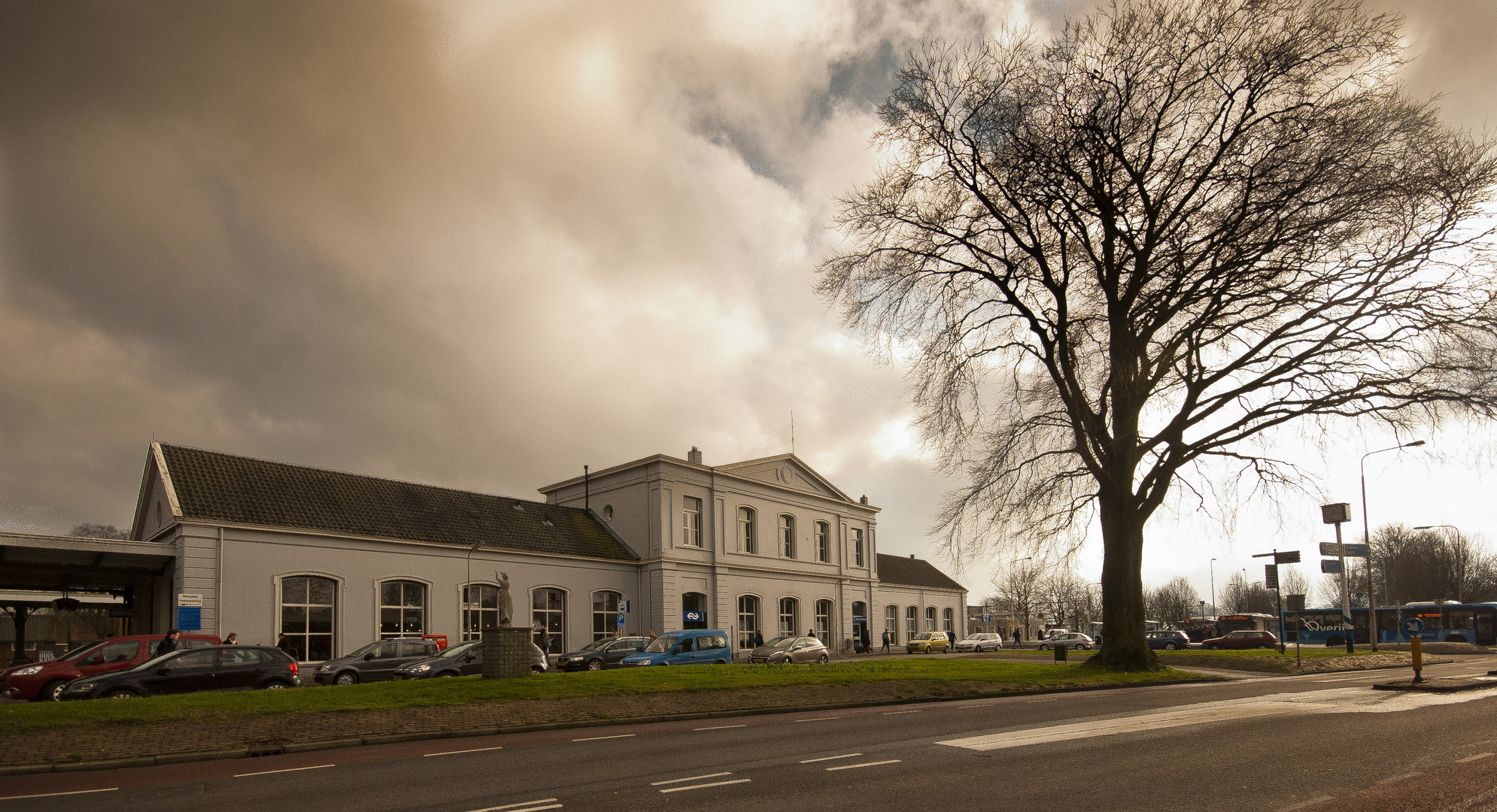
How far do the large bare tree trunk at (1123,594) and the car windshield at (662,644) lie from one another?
1295 centimetres

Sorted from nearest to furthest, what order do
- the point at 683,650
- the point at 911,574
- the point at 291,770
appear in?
the point at 291,770 → the point at 683,650 → the point at 911,574

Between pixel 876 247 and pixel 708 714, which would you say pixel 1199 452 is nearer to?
pixel 876 247

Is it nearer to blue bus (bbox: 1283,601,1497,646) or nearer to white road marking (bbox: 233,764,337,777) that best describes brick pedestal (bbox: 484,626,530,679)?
white road marking (bbox: 233,764,337,777)

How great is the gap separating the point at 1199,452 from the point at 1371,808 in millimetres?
19360

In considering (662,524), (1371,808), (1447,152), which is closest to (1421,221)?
(1447,152)

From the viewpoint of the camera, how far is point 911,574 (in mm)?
67688

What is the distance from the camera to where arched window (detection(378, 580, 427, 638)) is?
3186cm

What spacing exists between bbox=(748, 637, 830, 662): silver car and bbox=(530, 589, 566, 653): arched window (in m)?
8.76

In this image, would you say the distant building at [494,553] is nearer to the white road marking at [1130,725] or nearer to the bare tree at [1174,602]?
the white road marking at [1130,725]

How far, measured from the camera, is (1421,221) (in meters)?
21.3

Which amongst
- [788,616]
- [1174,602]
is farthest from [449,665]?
[1174,602]

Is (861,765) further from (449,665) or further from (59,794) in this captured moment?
(449,665)

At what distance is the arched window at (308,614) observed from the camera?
95.3 feet

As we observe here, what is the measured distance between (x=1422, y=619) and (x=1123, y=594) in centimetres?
3172
